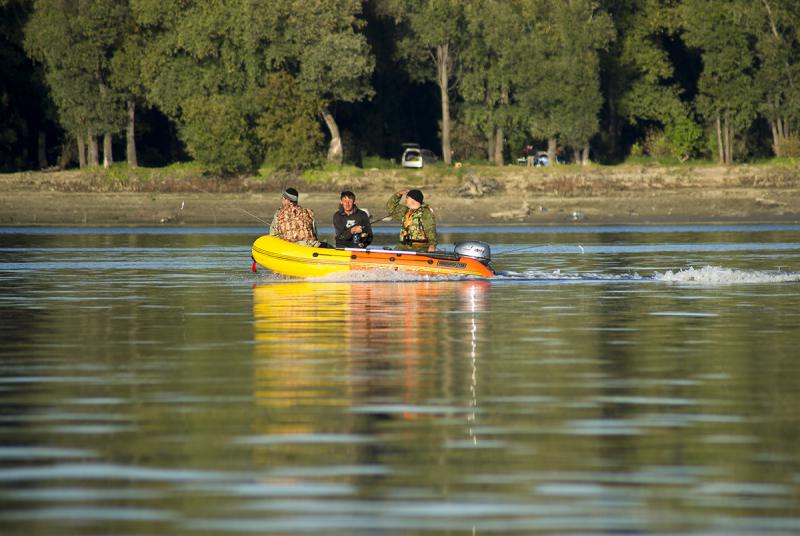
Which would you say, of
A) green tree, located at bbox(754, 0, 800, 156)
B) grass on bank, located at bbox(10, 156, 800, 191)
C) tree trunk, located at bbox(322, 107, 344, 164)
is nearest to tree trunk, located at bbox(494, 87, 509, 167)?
grass on bank, located at bbox(10, 156, 800, 191)

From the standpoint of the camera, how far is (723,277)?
30.7 meters

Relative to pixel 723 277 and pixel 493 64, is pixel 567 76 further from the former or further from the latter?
pixel 723 277

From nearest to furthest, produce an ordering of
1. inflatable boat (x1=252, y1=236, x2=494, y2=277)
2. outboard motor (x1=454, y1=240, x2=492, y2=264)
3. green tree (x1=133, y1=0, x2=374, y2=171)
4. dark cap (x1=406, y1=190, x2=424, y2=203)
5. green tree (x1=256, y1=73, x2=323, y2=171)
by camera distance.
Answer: inflatable boat (x1=252, y1=236, x2=494, y2=277), outboard motor (x1=454, y1=240, x2=492, y2=264), dark cap (x1=406, y1=190, x2=424, y2=203), green tree (x1=133, y1=0, x2=374, y2=171), green tree (x1=256, y1=73, x2=323, y2=171)

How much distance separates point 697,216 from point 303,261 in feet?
133

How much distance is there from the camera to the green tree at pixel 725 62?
270ft

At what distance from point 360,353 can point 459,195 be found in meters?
54.9

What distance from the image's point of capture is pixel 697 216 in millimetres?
69500

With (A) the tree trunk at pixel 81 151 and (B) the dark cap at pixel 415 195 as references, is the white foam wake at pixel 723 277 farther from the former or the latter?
(A) the tree trunk at pixel 81 151

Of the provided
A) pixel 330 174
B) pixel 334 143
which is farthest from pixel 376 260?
pixel 334 143

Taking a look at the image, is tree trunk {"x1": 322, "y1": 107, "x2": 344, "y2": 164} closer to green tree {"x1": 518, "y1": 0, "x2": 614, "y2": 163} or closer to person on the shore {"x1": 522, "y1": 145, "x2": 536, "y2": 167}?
green tree {"x1": 518, "y1": 0, "x2": 614, "y2": 163}

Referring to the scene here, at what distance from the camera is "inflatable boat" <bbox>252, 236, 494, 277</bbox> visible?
3066cm

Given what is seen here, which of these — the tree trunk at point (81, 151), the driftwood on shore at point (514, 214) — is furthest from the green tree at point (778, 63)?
the tree trunk at point (81, 151)

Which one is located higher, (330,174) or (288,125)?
(288,125)

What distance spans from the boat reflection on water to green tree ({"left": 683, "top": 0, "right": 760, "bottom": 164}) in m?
55.8
